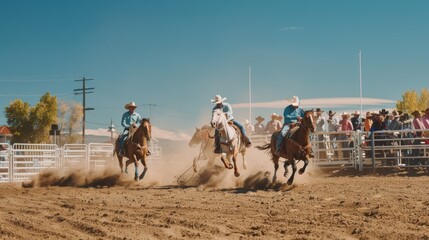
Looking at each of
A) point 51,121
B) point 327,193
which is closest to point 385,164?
point 327,193

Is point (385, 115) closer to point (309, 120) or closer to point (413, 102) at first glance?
point (309, 120)

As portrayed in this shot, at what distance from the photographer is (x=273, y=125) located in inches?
1013

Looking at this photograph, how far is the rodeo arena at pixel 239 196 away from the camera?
9.02 m

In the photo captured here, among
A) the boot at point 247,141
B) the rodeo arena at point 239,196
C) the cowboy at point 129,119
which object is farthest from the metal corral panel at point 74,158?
the boot at point 247,141

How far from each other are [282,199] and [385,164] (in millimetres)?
10653

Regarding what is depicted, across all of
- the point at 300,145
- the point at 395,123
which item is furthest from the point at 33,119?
the point at 300,145

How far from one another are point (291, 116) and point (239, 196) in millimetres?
3323

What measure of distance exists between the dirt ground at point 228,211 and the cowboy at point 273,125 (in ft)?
22.8

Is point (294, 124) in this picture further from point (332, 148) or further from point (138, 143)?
point (332, 148)

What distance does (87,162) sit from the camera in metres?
27.2

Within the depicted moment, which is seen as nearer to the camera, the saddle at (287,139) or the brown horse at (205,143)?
the saddle at (287,139)

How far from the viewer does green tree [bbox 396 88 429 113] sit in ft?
336

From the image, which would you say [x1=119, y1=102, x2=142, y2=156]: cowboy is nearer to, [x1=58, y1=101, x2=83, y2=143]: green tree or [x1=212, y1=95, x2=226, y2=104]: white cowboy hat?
[x1=212, y1=95, x2=226, y2=104]: white cowboy hat

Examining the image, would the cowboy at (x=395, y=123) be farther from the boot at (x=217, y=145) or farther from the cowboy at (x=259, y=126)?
the boot at (x=217, y=145)
